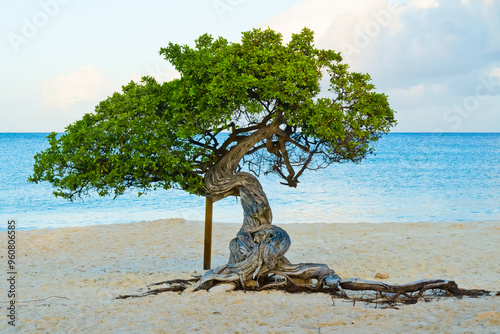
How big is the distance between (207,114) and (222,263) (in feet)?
16.5

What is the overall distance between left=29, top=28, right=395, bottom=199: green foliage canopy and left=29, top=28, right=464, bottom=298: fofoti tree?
18 mm

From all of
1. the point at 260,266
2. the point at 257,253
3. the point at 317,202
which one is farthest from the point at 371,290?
the point at 317,202

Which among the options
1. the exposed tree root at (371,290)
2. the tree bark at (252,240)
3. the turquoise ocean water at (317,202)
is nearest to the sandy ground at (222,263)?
the exposed tree root at (371,290)

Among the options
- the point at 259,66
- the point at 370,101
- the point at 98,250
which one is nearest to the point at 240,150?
the point at 259,66

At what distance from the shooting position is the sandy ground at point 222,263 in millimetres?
6641

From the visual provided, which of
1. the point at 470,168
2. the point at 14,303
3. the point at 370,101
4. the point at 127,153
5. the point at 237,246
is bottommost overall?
the point at 14,303

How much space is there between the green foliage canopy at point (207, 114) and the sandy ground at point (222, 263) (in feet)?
6.59

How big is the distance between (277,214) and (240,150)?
1420 cm

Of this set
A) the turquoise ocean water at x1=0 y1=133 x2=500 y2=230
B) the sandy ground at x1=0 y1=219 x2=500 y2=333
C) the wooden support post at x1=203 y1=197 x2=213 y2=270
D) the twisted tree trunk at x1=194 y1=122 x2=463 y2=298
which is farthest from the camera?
the turquoise ocean water at x1=0 y1=133 x2=500 y2=230

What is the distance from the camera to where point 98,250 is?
13.6 meters

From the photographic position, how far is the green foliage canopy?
26.6 feet

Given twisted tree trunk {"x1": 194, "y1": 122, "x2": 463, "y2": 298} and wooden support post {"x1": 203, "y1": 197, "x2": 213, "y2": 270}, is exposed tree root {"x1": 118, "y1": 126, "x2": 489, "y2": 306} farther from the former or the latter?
wooden support post {"x1": 203, "y1": 197, "x2": 213, "y2": 270}

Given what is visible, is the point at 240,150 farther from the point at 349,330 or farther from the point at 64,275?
the point at 64,275

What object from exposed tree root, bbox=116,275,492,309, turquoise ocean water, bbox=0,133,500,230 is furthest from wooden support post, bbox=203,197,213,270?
turquoise ocean water, bbox=0,133,500,230
